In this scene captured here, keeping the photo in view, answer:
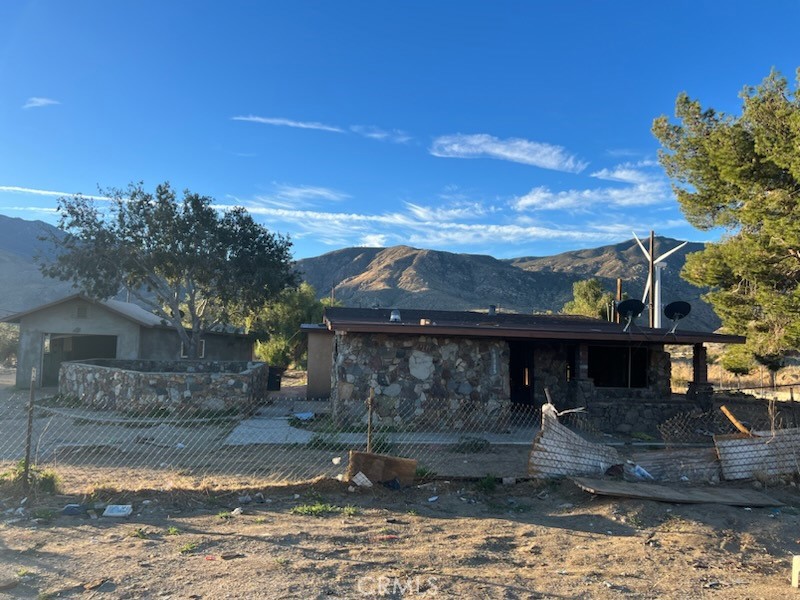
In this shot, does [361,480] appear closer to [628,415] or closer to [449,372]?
[449,372]

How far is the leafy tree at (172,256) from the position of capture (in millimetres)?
21422

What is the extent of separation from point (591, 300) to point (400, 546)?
3428cm

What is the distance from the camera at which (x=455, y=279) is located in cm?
8469

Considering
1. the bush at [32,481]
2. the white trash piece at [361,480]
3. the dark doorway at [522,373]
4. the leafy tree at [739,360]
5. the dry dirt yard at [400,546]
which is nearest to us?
the dry dirt yard at [400,546]

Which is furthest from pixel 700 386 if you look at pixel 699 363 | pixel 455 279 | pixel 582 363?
pixel 455 279

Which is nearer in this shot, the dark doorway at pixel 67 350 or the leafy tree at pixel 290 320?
the dark doorway at pixel 67 350

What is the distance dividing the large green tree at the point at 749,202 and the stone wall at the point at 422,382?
8874 mm

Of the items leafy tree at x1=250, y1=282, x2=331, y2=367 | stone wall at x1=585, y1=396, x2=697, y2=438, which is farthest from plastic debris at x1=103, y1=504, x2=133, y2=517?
leafy tree at x1=250, y1=282, x2=331, y2=367

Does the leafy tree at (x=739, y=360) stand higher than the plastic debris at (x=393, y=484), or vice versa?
the leafy tree at (x=739, y=360)

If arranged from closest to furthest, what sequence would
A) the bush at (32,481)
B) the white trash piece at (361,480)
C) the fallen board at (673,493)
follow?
the bush at (32,481), the fallen board at (673,493), the white trash piece at (361,480)

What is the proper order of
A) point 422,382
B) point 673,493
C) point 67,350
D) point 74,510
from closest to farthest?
point 74,510 → point 673,493 → point 422,382 → point 67,350

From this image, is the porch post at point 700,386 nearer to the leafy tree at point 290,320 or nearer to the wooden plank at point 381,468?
the wooden plank at point 381,468

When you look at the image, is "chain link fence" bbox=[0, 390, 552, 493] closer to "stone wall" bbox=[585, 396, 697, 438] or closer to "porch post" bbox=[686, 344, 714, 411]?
"stone wall" bbox=[585, 396, 697, 438]
